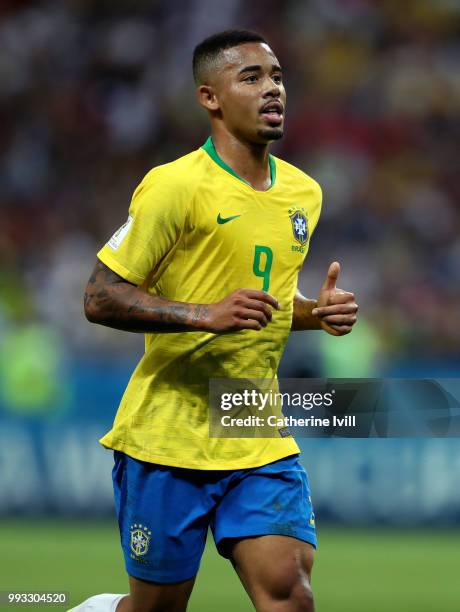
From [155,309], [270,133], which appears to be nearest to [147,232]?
[155,309]

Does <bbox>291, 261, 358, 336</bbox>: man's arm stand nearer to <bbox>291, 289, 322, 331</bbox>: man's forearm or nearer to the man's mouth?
<bbox>291, 289, 322, 331</bbox>: man's forearm

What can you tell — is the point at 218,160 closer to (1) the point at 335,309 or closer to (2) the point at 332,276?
(2) the point at 332,276

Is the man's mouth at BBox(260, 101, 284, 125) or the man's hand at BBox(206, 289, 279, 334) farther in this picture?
the man's mouth at BBox(260, 101, 284, 125)

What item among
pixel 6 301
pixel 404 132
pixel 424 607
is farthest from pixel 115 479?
pixel 404 132

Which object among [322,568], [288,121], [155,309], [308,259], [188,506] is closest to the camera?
[155,309]

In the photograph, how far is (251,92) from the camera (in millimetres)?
4332

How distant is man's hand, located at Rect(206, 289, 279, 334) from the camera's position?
3.81 m

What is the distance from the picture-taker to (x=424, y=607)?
21.5ft

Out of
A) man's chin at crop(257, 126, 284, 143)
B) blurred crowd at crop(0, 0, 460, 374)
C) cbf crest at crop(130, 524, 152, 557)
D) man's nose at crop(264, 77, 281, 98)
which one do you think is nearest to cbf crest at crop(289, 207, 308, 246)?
man's chin at crop(257, 126, 284, 143)

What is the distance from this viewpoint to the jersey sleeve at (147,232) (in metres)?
4.07

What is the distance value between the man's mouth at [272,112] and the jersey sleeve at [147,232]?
449mm

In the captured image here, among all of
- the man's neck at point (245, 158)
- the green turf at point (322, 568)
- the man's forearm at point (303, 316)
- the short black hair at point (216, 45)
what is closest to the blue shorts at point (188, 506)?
the man's forearm at point (303, 316)

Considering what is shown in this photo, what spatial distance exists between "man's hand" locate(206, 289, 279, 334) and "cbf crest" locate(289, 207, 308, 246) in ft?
1.83

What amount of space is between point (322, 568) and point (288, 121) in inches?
233
